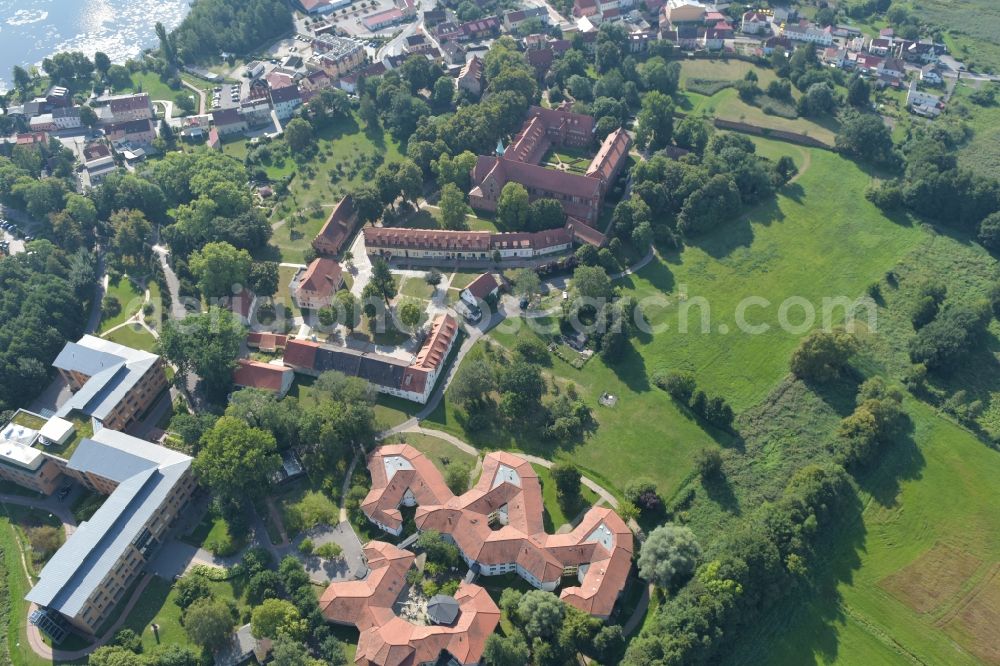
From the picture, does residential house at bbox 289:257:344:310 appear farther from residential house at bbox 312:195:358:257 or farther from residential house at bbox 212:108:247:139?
residential house at bbox 212:108:247:139

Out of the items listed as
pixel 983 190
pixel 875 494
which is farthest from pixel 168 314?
pixel 983 190

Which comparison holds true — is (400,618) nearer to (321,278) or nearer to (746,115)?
(321,278)

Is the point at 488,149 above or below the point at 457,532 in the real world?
above

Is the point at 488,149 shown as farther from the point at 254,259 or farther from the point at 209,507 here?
the point at 209,507

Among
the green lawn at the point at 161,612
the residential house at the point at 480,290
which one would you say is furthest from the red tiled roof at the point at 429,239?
the green lawn at the point at 161,612

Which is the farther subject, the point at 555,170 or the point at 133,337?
the point at 555,170

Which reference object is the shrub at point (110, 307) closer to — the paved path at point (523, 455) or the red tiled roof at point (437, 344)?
the red tiled roof at point (437, 344)

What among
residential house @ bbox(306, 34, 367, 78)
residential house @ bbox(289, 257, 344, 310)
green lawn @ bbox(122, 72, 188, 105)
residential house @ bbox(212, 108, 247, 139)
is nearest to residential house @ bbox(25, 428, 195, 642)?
residential house @ bbox(289, 257, 344, 310)

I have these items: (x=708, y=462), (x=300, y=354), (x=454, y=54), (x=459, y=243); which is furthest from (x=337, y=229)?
(x=708, y=462)
